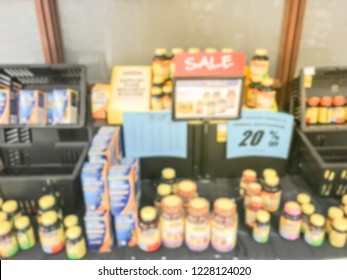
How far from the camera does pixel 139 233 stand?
114 cm

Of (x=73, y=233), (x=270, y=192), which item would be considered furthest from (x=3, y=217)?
(x=270, y=192)

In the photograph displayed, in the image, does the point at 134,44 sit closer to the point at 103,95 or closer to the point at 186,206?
the point at 103,95

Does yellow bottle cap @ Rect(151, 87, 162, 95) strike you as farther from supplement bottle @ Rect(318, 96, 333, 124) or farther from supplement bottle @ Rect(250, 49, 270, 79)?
supplement bottle @ Rect(318, 96, 333, 124)

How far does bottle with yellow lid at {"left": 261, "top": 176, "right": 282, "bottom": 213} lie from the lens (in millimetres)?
1282

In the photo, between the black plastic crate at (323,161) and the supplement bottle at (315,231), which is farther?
the black plastic crate at (323,161)

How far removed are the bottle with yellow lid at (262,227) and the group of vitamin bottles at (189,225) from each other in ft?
0.28

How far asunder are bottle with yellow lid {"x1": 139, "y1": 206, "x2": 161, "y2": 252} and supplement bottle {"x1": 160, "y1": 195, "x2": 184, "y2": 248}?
0.02 meters

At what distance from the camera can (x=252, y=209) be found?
4.02ft

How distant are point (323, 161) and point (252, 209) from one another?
39cm

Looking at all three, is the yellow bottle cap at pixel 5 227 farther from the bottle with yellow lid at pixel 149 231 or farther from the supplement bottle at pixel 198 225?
the supplement bottle at pixel 198 225

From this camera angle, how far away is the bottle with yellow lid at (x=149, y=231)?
1.11m

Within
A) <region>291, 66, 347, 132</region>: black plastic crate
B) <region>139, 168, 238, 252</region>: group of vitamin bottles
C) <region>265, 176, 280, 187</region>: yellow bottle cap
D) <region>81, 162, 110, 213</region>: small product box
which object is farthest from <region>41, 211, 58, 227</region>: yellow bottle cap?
<region>291, 66, 347, 132</region>: black plastic crate

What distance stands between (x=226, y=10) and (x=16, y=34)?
98 centimetres

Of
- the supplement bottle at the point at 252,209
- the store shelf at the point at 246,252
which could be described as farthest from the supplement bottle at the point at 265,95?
the store shelf at the point at 246,252
